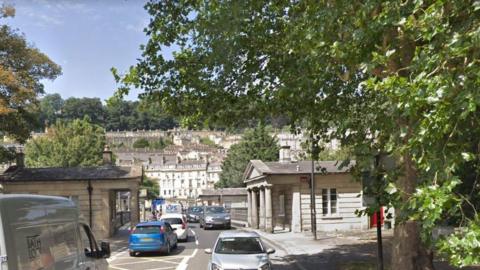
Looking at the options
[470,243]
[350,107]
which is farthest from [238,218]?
[470,243]

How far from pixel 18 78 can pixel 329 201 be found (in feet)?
65.5

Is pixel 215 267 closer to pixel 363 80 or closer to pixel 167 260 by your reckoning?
pixel 363 80

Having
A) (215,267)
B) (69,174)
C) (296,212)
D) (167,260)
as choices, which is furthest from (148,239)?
(69,174)

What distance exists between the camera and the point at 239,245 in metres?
16.0

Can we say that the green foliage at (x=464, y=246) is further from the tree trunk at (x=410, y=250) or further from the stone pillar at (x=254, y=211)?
the stone pillar at (x=254, y=211)

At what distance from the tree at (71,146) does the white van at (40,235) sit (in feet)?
222

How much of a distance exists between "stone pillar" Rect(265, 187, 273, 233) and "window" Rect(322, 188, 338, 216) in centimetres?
387

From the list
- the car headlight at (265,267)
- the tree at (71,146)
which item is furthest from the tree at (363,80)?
the tree at (71,146)

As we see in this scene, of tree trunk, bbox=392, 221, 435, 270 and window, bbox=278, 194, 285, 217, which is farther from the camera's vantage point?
window, bbox=278, 194, 285, 217

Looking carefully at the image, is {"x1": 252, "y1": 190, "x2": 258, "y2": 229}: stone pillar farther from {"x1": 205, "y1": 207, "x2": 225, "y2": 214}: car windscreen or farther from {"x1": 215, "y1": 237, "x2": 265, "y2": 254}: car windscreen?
{"x1": 215, "y1": 237, "x2": 265, "y2": 254}: car windscreen

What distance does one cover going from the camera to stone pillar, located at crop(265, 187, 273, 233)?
37.8m

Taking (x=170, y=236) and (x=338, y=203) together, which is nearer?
(x=170, y=236)

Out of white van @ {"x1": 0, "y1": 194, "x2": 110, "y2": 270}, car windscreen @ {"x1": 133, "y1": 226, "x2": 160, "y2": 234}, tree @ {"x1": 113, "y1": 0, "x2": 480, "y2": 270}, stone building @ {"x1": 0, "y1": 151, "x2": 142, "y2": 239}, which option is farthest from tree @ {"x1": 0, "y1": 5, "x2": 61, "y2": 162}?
white van @ {"x1": 0, "y1": 194, "x2": 110, "y2": 270}

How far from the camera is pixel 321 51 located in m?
9.55
